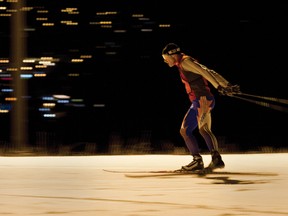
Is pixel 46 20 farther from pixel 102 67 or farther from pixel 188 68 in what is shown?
pixel 188 68

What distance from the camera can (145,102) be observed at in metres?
29.2

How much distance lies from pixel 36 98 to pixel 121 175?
14.3 m

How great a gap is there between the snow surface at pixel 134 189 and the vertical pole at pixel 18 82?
272cm

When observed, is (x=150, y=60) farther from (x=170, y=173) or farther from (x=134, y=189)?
(x=134, y=189)

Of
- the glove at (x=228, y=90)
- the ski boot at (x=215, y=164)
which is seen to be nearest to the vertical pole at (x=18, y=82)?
the ski boot at (x=215, y=164)

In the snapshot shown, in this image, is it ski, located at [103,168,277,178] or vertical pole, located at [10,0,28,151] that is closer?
ski, located at [103,168,277,178]

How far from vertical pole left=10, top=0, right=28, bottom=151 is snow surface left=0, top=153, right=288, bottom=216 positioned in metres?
2.72

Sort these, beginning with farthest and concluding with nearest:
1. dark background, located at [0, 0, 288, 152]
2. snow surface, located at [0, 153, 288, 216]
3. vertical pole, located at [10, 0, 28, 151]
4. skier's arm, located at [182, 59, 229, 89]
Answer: dark background, located at [0, 0, 288, 152]
vertical pole, located at [10, 0, 28, 151]
skier's arm, located at [182, 59, 229, 89]
snow surface, located at [0, 153, 288, 216]

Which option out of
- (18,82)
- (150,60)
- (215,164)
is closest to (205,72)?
(215,164)

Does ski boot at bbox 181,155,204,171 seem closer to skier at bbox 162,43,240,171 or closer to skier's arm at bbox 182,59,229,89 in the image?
skier at bbox 162,43,240,171

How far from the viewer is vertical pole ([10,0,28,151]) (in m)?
21.1

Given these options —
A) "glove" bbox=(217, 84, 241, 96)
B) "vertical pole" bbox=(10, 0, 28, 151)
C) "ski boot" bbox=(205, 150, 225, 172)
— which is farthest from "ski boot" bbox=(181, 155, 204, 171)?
"vertical pole" bbox=(10, 0, 28, 151)

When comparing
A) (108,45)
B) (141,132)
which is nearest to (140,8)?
(108,45)

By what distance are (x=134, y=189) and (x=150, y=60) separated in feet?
53.3
